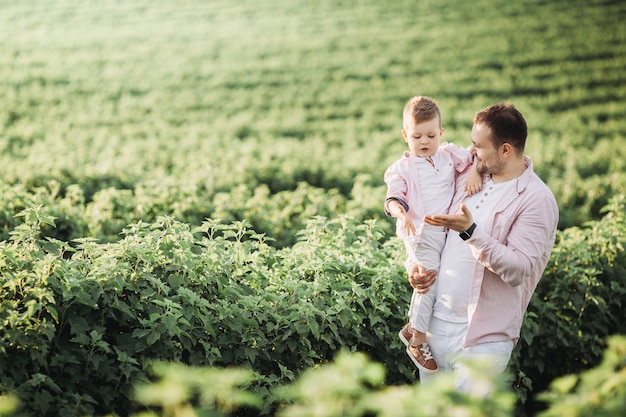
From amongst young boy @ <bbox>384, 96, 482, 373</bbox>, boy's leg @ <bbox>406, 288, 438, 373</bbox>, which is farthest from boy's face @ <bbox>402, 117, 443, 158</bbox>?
boy's leg @ <bbox>406, 288, 438, 373</bbox>

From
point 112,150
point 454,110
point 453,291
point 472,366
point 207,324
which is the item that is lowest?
point 454,110

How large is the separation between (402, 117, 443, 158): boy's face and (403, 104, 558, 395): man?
27 cm

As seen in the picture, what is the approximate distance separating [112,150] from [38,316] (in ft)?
34.4

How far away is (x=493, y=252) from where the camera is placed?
3.26 metres

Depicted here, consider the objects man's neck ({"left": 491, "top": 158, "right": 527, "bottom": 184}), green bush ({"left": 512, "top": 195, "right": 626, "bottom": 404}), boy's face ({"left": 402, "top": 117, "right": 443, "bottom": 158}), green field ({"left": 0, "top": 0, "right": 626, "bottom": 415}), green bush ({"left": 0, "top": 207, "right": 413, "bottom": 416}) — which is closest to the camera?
man's neck ({"left": 491, "top": 158, "right": 527, "bottom": 184})

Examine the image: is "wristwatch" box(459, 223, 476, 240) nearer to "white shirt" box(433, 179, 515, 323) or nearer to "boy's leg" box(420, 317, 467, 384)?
"white shirt" box(433, 179, 515, 323)

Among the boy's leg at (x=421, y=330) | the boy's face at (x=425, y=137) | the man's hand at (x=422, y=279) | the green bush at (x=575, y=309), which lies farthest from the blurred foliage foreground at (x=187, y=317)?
the boy's face at (x=425, y=137)

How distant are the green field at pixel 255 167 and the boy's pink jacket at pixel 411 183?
1015 millimetres

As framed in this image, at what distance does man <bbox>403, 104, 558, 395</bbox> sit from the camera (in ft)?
10.9

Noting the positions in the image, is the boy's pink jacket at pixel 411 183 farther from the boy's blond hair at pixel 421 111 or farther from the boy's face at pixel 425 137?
the boy's blond hair at pixel 421 111

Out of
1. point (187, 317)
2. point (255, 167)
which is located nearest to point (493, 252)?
point (187, 317)

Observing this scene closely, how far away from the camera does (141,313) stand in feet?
13.4

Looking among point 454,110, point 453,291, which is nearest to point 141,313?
point 453,291

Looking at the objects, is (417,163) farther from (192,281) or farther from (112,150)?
(112,150)
